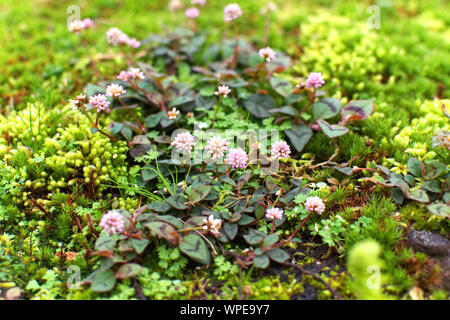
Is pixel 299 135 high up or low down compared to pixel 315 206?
up

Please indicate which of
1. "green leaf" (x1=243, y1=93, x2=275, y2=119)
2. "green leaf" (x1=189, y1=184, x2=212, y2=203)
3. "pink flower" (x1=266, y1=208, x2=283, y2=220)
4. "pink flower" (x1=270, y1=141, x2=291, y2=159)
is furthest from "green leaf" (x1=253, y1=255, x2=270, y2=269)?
"green leaf" (x1=243, y1=93, x2=275, y2=119)

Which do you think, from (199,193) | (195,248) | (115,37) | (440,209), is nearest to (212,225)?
(195,248)

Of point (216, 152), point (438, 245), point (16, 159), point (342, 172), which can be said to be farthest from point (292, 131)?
point (16, 159)

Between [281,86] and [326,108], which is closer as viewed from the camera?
[326,108]

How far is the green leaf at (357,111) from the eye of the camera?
3.46 metres

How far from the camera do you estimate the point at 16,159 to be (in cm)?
314

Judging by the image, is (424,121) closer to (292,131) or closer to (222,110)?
(292,131)

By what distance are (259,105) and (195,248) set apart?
187 centimetres

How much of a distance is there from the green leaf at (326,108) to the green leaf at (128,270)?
7.14 ft

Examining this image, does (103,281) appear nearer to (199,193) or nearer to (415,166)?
(199,193)

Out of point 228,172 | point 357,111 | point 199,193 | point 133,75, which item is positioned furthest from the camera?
point 357,111

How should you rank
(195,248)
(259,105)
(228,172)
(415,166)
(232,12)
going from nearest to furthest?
(195,248) < (415,166) < (228,172) < (259,105) < (232,12)

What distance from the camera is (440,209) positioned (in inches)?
100

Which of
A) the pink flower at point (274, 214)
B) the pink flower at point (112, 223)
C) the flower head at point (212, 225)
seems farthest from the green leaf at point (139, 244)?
the pink flower at point (274, 214)
